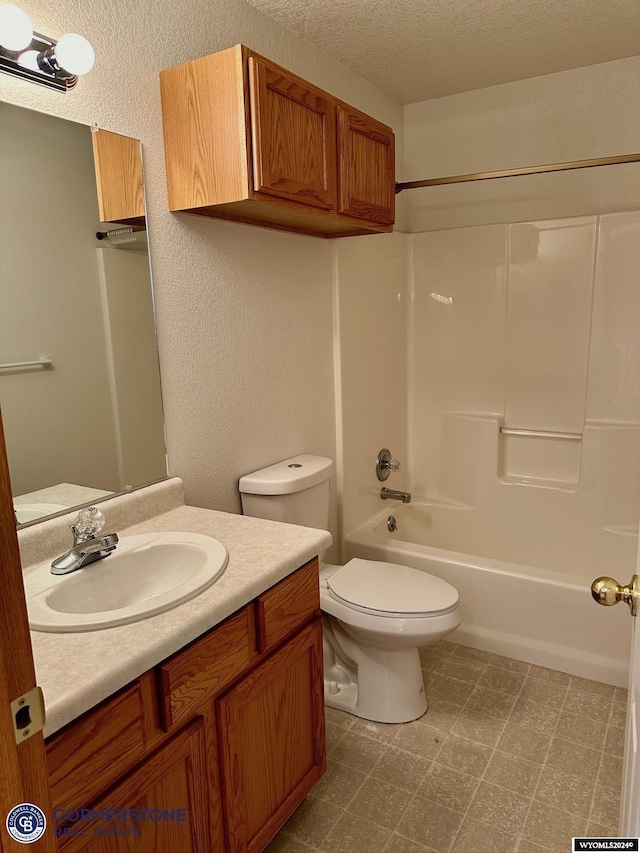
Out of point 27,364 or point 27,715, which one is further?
point 27,364

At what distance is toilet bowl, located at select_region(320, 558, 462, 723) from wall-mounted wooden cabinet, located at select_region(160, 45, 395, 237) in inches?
49.8

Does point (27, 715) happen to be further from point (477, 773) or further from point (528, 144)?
point (528, 144)

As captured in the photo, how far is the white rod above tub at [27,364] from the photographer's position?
135 centimetres

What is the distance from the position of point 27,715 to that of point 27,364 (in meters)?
1.02

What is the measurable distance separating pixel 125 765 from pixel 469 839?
106cm

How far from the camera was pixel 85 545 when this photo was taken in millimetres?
1359

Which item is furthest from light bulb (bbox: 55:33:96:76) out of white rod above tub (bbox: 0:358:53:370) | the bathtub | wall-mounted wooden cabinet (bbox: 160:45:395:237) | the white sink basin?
the bathtub

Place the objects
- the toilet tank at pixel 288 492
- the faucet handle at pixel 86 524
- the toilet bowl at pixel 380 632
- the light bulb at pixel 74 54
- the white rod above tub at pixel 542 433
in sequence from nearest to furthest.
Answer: the light bulb at pixel 74 54, the faucet handle at pixel 86 524, the toilet bowl at pixel 380 632, the toilet tank at pixel 288 492, the white rod above tub at pixel 542 433

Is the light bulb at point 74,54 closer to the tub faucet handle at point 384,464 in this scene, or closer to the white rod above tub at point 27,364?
the white rod above tub at point 27,364

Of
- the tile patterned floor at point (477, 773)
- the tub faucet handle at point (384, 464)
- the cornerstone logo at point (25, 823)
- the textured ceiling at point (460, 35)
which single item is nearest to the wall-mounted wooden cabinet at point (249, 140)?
the textured ceiling at point (460, 35)

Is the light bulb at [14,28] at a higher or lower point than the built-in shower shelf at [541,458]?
higher

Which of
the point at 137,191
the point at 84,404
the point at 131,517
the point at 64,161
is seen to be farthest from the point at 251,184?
the point at 131,517

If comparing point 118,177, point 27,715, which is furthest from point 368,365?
point 27,715

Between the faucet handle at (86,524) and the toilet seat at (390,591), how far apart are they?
0.91m
